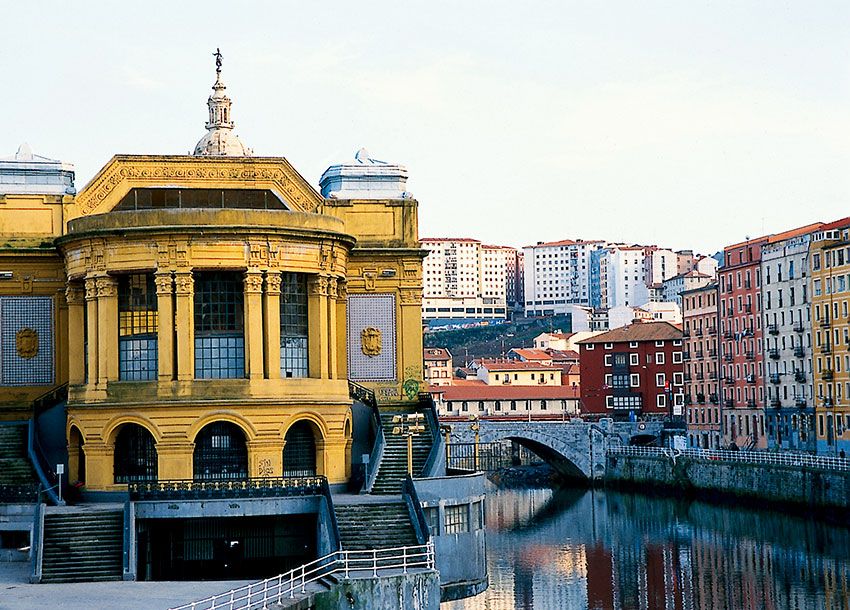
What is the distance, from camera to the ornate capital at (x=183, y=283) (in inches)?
2217

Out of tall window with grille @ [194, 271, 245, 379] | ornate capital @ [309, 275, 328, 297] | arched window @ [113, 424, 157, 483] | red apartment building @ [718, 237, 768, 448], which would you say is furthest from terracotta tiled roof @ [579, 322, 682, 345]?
arched window @ [113, 424, 157, 483]

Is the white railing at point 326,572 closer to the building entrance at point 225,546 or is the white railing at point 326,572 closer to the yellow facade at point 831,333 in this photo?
the building entrance at point 225,546

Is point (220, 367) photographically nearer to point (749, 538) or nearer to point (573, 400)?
point (749, 538)

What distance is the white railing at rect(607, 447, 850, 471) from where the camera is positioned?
88938 millimetres

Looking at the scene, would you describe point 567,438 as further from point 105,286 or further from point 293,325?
point 105,286

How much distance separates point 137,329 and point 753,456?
177ft

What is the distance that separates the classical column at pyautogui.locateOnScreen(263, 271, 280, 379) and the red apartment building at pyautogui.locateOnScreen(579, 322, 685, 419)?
8698cm

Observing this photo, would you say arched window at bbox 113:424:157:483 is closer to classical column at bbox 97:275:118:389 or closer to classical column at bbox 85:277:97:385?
classical column at bbox 97:275:118:389

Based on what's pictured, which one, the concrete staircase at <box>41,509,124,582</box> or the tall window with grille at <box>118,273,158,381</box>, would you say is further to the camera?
the tall window with grille at <box>118,273,158,381</box>

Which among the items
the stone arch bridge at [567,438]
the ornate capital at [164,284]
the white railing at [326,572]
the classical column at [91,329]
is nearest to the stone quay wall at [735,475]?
the stone arch bridge at [567,438]

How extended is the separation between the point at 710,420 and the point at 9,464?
83.3 meters

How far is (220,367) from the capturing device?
188 ft

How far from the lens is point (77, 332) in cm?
6000

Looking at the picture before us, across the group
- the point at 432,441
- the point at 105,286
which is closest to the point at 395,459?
the point at 432,441
